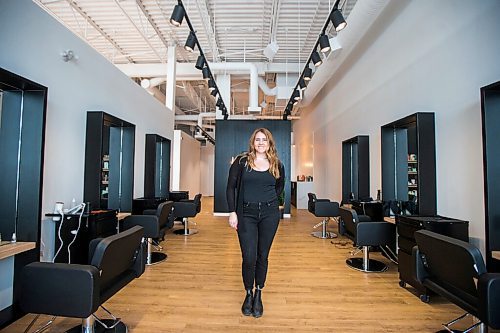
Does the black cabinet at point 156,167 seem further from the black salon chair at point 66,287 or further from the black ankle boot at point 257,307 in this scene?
the black salon chair at point 66,287

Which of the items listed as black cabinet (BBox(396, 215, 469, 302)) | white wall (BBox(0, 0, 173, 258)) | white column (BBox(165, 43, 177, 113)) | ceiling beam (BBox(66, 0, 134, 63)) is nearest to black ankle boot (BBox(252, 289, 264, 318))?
black cabinet (BBox(396, 215, 469, 302))

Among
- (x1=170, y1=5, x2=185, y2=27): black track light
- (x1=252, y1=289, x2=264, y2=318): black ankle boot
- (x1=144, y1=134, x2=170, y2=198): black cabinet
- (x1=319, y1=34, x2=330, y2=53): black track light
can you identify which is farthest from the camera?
(x1=144, y1=134, x2=170, y2=198): black cabinet

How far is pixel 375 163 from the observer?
183 inches

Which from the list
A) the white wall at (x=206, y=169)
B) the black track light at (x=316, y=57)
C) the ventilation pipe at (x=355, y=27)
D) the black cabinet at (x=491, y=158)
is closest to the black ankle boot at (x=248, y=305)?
the black cabinet at (x=491, y=158)

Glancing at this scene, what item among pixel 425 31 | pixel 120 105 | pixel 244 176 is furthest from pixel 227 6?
pixel 244 176

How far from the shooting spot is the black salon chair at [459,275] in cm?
135

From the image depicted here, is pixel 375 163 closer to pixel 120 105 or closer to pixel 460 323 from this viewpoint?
pixel 460 323

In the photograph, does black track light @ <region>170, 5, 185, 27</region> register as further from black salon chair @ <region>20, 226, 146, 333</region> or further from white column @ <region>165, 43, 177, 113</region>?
white column @ <region>165, 43, 177, 113</region>

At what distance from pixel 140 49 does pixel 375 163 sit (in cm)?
590

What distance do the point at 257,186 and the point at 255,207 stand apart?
0.16 meters

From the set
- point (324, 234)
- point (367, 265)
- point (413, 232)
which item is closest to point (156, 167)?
point (324, 234)

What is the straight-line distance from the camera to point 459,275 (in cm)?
Result: 154

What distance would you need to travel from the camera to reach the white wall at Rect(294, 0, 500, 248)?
101 inches

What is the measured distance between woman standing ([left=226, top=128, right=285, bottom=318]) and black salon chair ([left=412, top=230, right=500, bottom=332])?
100 cm
